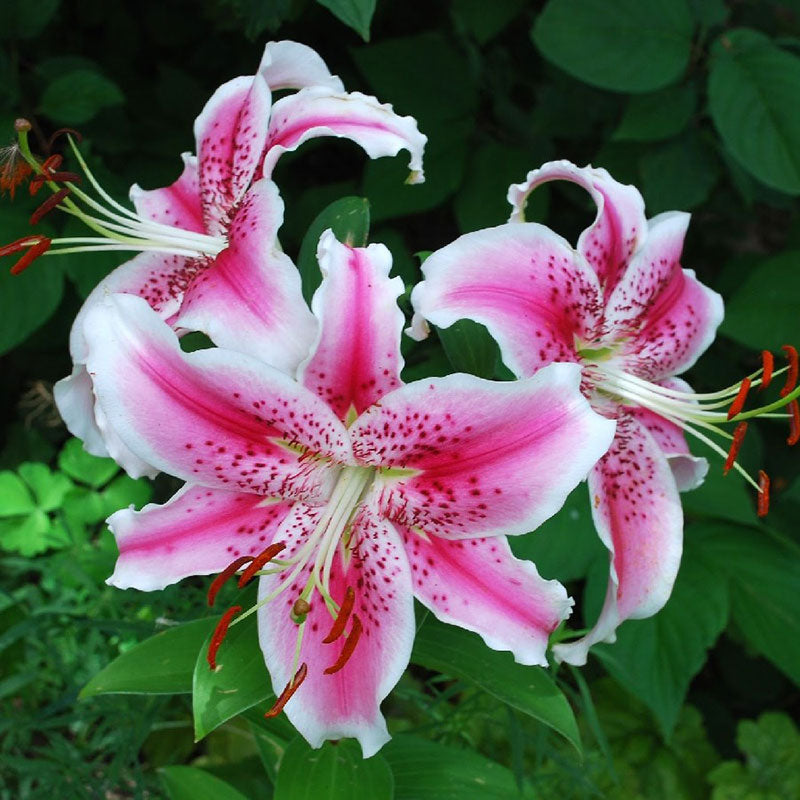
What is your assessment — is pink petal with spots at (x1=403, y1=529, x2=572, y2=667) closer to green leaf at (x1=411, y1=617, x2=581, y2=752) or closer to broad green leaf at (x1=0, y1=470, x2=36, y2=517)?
green leaf at (x1=411, y1=617, x2=581, y2=752)

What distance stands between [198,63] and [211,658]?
125 centimetres

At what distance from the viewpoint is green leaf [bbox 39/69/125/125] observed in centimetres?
129

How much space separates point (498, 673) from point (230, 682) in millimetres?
207

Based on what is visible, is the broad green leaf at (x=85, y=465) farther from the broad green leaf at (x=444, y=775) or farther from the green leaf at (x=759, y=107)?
the green leaf at (x=759, y=107)

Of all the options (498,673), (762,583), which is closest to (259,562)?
(498,673)

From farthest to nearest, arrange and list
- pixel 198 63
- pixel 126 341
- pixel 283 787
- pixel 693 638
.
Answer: pixel 198 63 → pixel 693 638 → pixel 283 787 → pixel 126 341

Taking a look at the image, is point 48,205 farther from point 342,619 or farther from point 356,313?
point 342,619

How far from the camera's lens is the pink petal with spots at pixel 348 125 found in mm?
758

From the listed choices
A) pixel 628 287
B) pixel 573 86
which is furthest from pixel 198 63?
pixel 628 287

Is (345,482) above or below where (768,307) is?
above

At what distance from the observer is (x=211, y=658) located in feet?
2.32

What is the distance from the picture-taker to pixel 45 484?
1.55m

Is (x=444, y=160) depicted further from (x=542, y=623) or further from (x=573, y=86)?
(x=542, y=623)

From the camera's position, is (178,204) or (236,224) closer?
(236,224)
